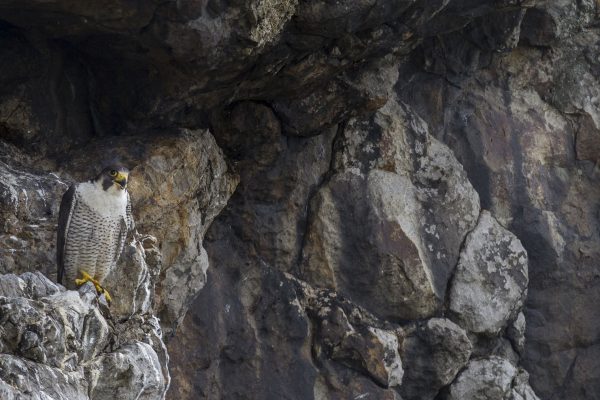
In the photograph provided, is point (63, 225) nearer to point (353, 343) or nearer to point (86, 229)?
point (86, 229)

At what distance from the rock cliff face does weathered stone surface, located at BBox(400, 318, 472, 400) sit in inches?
0.8

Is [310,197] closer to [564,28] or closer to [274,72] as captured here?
[274,72]

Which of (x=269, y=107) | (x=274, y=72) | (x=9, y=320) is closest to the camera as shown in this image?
(x=9, y=320)

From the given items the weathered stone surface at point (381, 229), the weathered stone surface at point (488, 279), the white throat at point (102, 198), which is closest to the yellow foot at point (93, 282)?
the white throat at point (102, 198)

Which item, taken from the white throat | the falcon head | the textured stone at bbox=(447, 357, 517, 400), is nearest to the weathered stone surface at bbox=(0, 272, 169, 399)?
the white throat

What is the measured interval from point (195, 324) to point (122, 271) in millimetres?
1652

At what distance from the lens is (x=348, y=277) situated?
11195 mm

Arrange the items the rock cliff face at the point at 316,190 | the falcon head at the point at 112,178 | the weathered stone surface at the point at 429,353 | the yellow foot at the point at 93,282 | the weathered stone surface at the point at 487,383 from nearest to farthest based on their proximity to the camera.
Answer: the yellow foot at the point at 93,282
the falcon head at the point at 112,178
the rock cliff face at the point at 316,190
the weathered stone surface at the point at 429,353
the weathered stone surface at the point at 487,383

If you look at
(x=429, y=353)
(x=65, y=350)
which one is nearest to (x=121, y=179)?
(x=65, y=350)

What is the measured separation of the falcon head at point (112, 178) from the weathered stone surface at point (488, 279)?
13.5 ft

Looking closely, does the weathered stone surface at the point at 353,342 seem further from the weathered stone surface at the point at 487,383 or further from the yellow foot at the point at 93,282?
the yellow foot at the point at 93,282

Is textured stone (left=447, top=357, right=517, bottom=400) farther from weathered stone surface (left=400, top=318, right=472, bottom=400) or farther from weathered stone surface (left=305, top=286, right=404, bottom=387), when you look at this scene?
weathered stone surface (left=305, top=286, right=404, bottom=387)

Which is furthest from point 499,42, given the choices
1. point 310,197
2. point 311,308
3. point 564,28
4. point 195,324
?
point 195,324

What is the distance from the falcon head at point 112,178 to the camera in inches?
328
